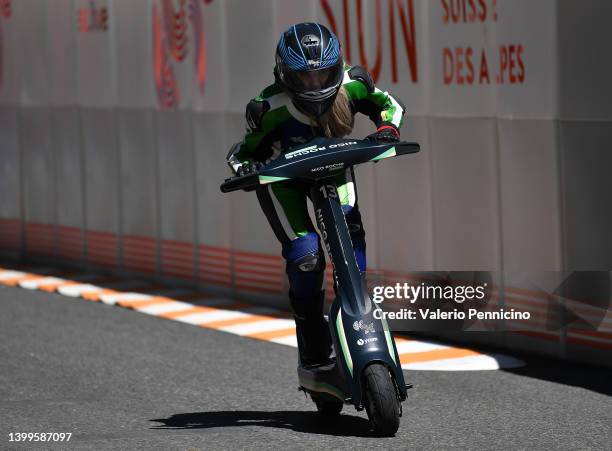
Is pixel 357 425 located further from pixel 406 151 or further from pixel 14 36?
pixel 14 36

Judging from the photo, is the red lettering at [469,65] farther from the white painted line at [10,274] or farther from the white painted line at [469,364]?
the white painted line at [10,274]

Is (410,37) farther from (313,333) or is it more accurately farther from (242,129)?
(313,333)

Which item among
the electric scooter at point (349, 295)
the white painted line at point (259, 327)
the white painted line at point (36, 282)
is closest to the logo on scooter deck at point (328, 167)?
the electric scooter at point (349, 295)

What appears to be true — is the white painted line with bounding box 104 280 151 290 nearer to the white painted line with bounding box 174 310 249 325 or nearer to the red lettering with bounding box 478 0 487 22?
the white painted line with bounding box 174 310 249 325

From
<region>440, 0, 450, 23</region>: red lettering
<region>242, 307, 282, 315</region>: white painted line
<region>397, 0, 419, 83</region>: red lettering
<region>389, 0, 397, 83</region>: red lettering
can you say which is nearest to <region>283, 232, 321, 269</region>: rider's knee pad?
<region>440, 0, 450, 23</region>: red lettering

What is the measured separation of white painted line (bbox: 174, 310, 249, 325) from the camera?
12766 mm

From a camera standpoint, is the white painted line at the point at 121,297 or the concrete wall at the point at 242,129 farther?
the white painted line at the point at 121,297

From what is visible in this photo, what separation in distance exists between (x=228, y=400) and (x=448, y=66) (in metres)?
3.41

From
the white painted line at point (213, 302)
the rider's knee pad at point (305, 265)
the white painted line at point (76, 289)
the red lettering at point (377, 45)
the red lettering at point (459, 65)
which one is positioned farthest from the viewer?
the white painted line at point (76, 289)

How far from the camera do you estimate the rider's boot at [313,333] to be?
309 inches

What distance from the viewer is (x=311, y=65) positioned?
742 cm

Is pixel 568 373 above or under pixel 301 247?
under

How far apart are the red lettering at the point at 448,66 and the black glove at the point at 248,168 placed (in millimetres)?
3870

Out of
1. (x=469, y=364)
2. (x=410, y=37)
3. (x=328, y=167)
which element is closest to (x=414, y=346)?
(x=469, y=364)
